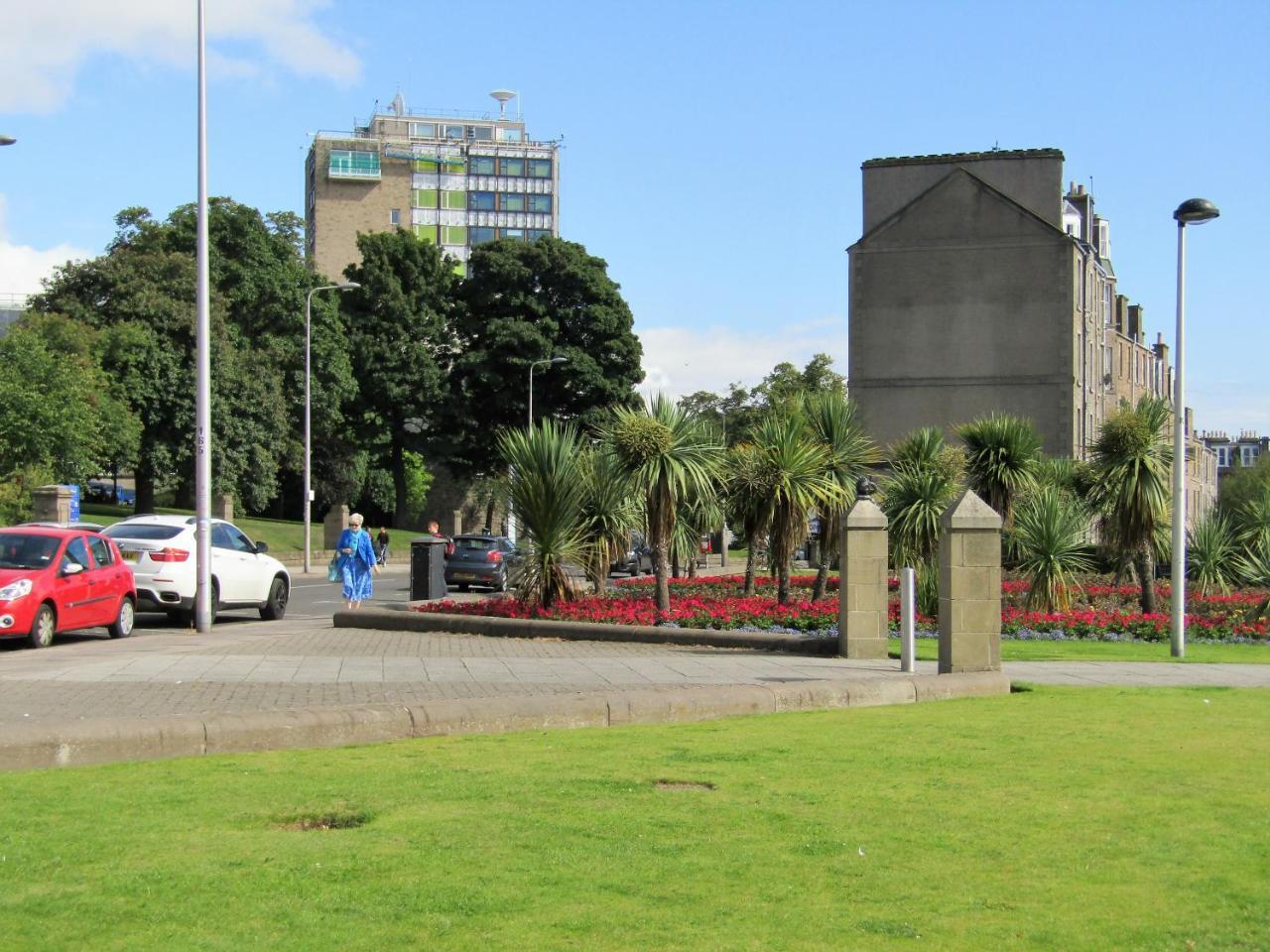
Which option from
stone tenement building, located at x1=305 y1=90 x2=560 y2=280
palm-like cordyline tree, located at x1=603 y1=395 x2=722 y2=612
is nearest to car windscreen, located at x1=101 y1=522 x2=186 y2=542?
palm-like cordyline tree, located at x1=603 y1=395 x2=722 y2=612

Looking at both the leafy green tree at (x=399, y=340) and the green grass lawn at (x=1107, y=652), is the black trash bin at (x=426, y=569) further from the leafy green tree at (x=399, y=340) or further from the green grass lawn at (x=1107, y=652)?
the leafy green tree at (x=399, y=340)

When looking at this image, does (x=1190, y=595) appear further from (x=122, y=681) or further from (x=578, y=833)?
(x=578, y=833)

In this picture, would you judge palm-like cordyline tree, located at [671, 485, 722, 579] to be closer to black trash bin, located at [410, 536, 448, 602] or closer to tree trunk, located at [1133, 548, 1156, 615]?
black trash bin, located at [410, 536, 448, 602]

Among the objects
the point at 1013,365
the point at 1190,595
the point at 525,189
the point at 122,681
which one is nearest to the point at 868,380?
the point at 1013,365

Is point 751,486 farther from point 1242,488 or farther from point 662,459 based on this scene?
point 1242,488

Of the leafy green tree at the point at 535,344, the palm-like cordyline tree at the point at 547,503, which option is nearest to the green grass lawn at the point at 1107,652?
the palm-like cordyline tree at the point at 547,503

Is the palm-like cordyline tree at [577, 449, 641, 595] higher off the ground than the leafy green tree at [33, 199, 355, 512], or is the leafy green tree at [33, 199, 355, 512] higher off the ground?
the leafy green tree at [33, 199, 355, 512]

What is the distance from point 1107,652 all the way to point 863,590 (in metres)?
4.58

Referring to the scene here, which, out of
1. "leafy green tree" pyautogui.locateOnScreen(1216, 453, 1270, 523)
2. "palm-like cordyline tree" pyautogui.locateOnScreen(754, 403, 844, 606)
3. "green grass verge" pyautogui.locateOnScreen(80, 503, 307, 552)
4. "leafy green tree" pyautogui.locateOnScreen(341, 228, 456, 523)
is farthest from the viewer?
"leafy green tree" pyautogui.locateOnScreen(341, 228, 456, 523)

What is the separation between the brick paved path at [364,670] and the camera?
11461 mm

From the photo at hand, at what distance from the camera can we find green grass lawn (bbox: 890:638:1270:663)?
18.3m

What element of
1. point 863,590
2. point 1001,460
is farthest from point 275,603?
point 1001,460

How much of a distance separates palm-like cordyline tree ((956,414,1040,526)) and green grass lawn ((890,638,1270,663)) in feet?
Result: 23.0

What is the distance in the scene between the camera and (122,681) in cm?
1276
